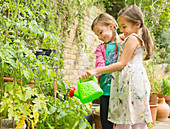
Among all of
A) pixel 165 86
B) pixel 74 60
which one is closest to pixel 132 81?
pixel 165 86

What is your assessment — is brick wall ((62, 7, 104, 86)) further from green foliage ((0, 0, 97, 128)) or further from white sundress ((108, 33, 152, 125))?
white sundress ((108, 33, 152, 125))

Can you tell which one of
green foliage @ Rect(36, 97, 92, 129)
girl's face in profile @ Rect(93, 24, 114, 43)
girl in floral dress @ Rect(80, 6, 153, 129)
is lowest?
green foliage @ Rect(36, 97, 92, 129)

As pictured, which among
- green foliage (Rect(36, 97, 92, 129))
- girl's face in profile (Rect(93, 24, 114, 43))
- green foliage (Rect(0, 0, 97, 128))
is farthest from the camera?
girl's face in profile (Rect(93, 24, 114, 43))

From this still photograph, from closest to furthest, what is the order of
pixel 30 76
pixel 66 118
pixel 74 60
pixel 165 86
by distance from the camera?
pixel 30 76
pixel 66 118
pixel 165 86
pixel 74 60

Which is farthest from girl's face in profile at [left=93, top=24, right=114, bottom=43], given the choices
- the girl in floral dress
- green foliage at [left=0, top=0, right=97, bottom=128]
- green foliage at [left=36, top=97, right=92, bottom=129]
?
green foliage at [left=36, top=97, right=92, bottom=129]

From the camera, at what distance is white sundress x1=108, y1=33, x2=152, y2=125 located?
146 cm

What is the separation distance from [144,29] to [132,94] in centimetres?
50

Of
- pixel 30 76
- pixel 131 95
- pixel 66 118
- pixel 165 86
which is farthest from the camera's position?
pixel 165 86

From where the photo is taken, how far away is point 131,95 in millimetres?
1479

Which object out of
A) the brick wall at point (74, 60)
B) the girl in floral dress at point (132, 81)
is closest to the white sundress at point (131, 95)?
the girl in floral dress at point (132, 81)

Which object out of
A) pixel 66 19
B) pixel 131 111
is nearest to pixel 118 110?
pixel 131 111

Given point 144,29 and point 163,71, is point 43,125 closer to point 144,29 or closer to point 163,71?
point 144,29

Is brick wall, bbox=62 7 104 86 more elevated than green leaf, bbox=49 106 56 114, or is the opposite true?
brick wall, bbox=62 7 104 86

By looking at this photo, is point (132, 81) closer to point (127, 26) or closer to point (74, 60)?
point (127, 26)
